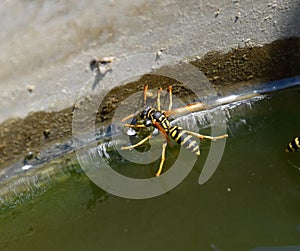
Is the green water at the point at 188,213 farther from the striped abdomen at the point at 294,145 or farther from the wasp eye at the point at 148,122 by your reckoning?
the wasp eye at the point at 148,122

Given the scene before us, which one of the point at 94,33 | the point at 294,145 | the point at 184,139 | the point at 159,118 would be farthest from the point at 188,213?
the point at 94,33

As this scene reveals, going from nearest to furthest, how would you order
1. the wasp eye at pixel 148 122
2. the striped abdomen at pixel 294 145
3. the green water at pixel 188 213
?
the green water at pixel 188 213 → the striped abdomen at pixel 294 145 → the wasp eye at pixel 148 122

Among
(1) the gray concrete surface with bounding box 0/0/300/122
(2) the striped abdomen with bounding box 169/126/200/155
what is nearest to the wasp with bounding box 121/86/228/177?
(2) the striped abdomen with bounding box 169/126/200/155

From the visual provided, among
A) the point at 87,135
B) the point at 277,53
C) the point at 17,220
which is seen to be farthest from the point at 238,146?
the point at 17,220

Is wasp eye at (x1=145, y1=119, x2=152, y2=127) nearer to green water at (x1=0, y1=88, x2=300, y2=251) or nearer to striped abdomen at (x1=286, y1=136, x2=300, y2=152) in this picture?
green water at (x1=0, y1=88, x2=300, y2=251)

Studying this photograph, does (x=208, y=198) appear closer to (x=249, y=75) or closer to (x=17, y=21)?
(x=249, y=75)

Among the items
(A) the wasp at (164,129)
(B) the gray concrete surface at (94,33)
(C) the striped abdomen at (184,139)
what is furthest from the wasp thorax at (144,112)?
(B) the gray concrete surface at (94,33)

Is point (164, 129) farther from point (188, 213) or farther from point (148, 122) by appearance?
point (188, 213)
